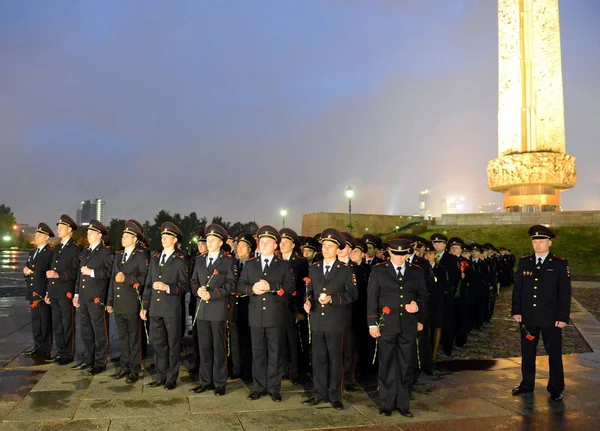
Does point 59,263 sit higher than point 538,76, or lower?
lower

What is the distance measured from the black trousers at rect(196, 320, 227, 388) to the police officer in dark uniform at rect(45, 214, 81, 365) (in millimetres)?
2802

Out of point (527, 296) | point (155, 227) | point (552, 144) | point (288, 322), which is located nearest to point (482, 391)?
point (527, 296)

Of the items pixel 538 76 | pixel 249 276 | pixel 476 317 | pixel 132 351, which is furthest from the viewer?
pixel 538 76

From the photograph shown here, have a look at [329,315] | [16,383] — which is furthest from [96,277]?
[329,315]

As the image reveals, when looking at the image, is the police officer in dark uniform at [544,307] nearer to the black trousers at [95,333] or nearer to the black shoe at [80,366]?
the black trousers at [95,333]

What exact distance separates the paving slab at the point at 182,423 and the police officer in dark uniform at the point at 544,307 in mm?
3801

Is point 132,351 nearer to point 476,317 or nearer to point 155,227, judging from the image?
point 476,317

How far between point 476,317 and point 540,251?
5.60 m

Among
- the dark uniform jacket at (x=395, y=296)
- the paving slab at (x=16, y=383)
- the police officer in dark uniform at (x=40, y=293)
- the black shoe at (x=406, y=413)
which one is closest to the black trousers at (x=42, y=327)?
the police officer in dark uniform at (x=40, y=293)

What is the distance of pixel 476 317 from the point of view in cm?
1183

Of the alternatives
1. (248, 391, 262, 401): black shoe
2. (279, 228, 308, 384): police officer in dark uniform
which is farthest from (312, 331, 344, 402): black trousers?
(279, 228, 308, 384): police officer in dark uniform

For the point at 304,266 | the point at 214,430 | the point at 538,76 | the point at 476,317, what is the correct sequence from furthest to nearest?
the point at 538,76 < the point at 476,317 < the point at 304,266 < the point at 214,430

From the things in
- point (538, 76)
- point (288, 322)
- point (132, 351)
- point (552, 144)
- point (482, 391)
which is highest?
point (538, 76)

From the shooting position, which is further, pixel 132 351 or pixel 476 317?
pixel 476 317
